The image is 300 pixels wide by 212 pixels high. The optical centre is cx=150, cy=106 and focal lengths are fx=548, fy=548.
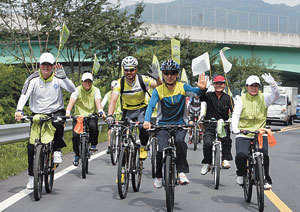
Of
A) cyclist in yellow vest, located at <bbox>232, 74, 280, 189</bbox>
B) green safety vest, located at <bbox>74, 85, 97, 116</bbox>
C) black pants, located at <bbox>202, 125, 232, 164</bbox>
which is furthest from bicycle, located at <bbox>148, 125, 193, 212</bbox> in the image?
green safety vest, located at <bbox>74, 85, 97, 116</bbox>

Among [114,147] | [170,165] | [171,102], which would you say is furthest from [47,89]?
[114,147]

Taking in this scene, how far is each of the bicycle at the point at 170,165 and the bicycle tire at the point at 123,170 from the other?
1.96 feet

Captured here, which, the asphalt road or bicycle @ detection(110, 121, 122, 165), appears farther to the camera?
bicycle @ detection(110, 121, 122, 165)

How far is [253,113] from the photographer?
768 centimetres

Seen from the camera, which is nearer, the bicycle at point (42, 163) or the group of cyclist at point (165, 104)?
the bicycle at point (42, 163)

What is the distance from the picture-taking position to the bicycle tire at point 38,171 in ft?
23.2

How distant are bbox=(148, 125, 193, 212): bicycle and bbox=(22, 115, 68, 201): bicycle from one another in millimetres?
1553

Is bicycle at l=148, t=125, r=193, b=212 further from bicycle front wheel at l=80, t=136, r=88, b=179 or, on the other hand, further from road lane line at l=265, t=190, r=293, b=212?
bicycle front wheel at l=80, t=136, r=88, b=179

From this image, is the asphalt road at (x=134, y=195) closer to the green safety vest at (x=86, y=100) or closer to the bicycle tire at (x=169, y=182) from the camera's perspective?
the bicycle tire at (x=169, y=182)

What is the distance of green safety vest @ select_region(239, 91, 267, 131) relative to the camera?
7.69 meters

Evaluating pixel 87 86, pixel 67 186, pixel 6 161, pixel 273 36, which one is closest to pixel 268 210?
pixel 67 186

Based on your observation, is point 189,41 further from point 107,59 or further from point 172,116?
point 172,116

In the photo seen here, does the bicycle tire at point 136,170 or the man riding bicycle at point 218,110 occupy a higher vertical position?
the man riding bicycle at point 218,110

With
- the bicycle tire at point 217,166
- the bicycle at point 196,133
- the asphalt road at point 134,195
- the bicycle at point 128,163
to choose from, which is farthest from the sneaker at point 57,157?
the bicycle at point 196,133
